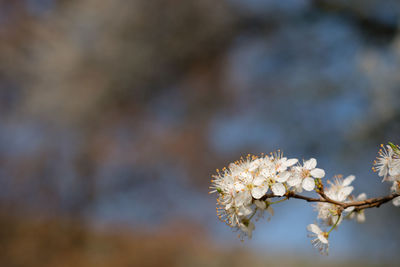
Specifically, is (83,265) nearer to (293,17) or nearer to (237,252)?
(237,252)

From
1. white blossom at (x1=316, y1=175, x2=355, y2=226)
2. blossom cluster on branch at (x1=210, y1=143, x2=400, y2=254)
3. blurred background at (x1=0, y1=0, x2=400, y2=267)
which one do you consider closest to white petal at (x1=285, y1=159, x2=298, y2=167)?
blossom cluster on branch at (x1=210, y1=143, x2=400, y2=254)

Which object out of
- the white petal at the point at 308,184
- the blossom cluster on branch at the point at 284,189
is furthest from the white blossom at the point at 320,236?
the white petal at the point at 308,184

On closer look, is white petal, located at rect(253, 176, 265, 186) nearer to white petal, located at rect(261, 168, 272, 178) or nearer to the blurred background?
white petal, located at rect(261, 168, 272, 178)

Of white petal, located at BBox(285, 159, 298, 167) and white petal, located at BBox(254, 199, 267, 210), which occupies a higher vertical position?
white petal, located at BBox(285, 159, 298, 167)

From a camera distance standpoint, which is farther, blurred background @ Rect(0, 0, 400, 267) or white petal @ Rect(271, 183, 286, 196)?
blurred background @ Rect(0, 0, 400, 267)

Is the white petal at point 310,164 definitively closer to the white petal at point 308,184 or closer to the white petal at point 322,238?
the white petal at point 308,184

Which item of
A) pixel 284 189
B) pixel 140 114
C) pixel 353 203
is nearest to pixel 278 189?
pixel 284 189

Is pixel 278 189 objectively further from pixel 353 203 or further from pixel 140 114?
pixel 140 114
